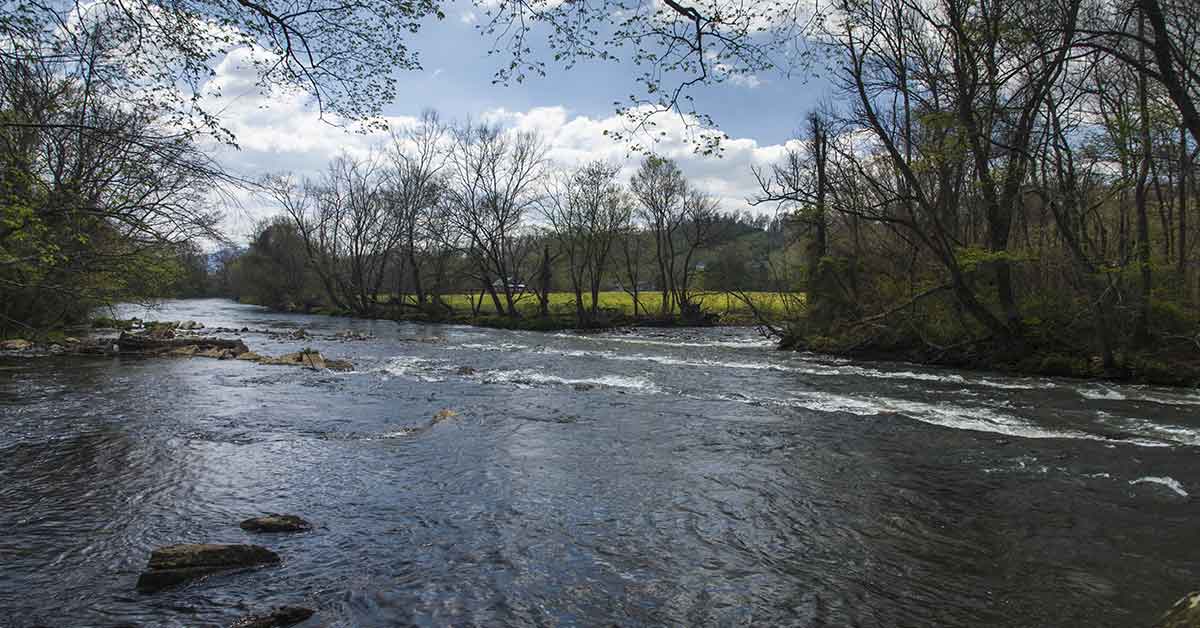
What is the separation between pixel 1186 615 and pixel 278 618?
18.1 ft

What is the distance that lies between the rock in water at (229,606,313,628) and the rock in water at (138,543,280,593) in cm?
100

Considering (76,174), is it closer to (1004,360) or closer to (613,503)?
(613,503)

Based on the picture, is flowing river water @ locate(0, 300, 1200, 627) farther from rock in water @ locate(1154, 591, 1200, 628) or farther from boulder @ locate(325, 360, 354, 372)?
boulder @ locate(325, 360, 354, 372)

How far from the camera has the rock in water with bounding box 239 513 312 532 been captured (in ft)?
21.5

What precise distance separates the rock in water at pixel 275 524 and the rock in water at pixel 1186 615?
6.75m

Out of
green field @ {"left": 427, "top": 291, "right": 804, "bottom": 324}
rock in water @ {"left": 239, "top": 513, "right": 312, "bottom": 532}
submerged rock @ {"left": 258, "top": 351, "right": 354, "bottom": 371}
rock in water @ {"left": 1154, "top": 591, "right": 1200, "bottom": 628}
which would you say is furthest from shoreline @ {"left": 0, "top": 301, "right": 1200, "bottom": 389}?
rock in water @ {"left": 1154, "top": 591, "right": 1200, "bottom": 628}

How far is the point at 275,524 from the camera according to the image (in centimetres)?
658

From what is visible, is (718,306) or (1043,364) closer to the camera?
(1043,364)

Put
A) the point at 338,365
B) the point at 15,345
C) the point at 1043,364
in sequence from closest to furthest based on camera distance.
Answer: the point at 1043,364
the point at 338,365
the point at 15,345

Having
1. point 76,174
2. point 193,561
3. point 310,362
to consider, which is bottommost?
point 193,561

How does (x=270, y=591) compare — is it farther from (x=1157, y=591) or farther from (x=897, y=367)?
(x=897, y=367)

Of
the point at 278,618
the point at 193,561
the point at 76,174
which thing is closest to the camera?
the point at 278,618

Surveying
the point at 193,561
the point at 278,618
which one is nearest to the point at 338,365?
the point at 193,561

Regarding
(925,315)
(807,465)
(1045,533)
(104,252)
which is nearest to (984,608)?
(1045,533)
